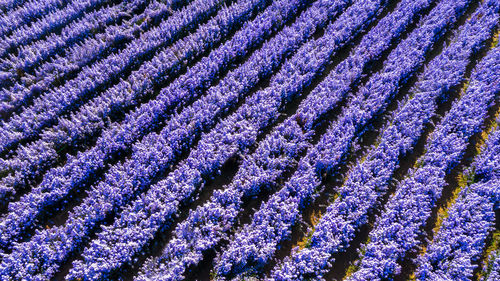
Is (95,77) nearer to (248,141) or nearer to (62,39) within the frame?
(62,39)

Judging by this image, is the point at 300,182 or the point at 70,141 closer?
the point at 300,182

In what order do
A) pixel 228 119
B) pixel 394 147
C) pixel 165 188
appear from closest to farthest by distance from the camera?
pixel 165 188, pixel 394 147, pixel 228 119

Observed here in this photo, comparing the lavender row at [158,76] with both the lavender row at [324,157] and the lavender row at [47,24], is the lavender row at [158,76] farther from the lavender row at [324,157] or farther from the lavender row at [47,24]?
the lavender row at [324,157]

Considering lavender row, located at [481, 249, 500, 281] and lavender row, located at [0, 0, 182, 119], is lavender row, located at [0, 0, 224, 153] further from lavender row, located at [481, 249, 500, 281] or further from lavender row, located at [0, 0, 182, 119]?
lavender row, located at [481, 249, 500, 281]

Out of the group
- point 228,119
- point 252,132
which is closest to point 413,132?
point 252,132

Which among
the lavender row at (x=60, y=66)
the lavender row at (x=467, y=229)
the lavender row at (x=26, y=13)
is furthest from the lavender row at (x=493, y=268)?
the lavender row at (x=26, y=13)

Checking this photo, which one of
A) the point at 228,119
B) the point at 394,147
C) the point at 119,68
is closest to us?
the point at 394,147

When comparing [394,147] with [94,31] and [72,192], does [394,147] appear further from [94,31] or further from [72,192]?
[94,31]

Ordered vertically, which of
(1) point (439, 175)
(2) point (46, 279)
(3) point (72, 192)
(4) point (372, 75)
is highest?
(4) point (372, 75)
